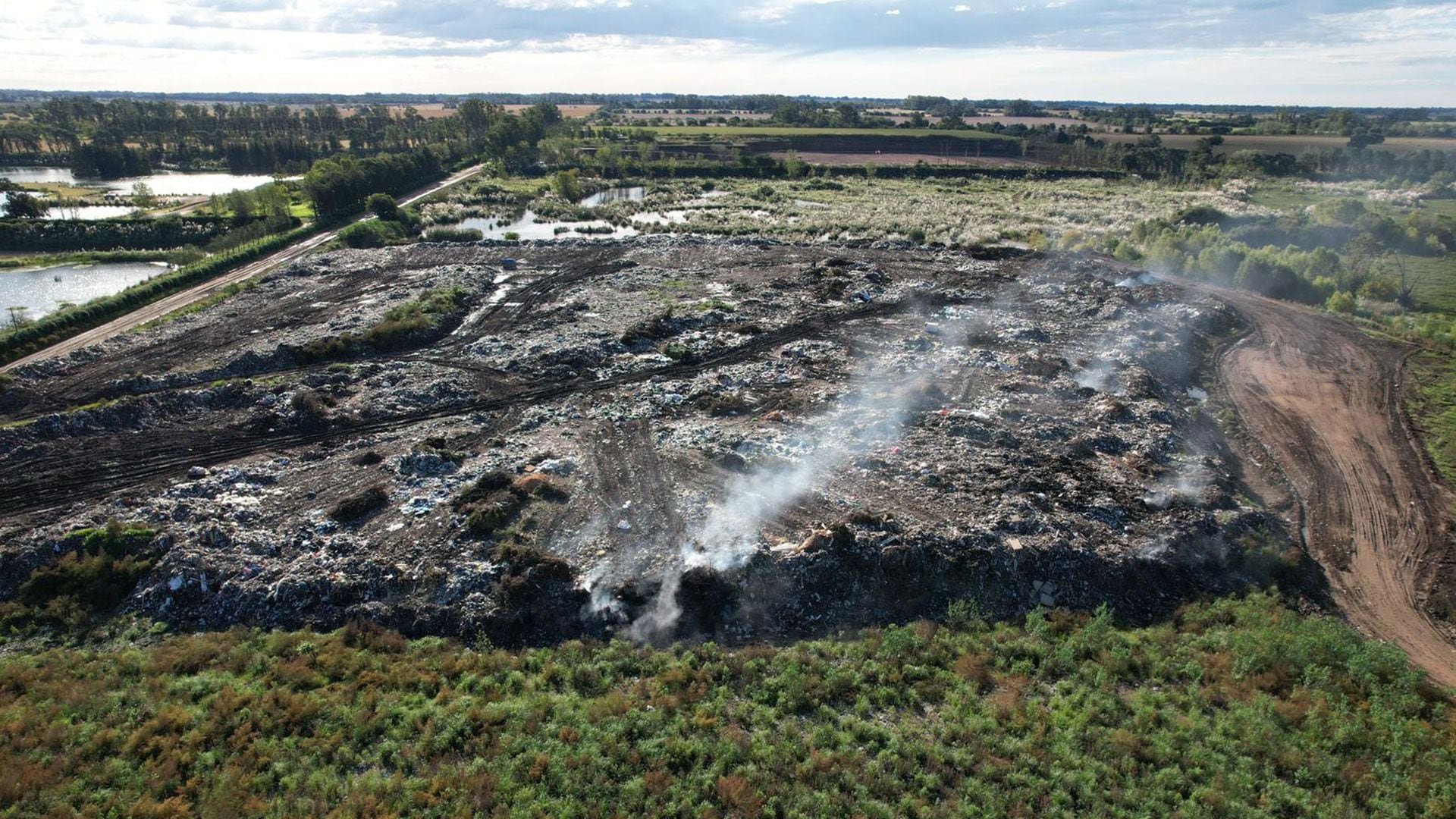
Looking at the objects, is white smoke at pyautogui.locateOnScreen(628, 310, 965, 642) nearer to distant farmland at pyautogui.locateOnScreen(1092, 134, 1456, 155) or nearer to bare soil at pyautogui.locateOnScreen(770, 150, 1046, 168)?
bare soil at pyautogui.locateOnScreen(770, 150, 1046, 168)

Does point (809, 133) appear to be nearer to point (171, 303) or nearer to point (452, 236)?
point (452, 236)

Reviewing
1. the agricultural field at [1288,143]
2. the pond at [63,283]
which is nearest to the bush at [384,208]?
the pond at [63,283]

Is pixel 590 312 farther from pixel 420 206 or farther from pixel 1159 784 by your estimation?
pixel 420 206

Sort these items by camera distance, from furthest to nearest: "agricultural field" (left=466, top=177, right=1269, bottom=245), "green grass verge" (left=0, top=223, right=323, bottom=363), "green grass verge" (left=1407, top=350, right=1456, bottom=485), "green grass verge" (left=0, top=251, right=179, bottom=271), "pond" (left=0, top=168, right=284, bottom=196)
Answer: "pond" (left=0, top=168, right=284, bottom=196) < "agricultural field" (left=466, top=177, right=1269, bottom=245) < "green grass verge" (left=0, top=251, right=179, bottom=271) < "green grass verge" (left=0, top=223, right=323, bottom=363) < "green grass verge" (left=1407, top=350, right=1456, bottom=485)

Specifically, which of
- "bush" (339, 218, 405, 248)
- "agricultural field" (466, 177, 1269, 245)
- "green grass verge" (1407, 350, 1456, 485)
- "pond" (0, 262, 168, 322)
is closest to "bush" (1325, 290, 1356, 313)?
"green grass verge" (1407, 350, 1456, 485)

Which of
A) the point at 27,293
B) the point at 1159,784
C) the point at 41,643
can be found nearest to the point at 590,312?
the point at 41,643

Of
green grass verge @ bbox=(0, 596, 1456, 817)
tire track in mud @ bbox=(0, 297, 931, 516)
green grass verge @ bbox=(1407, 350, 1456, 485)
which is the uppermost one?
green grass verge @ bbox=(1407, 350, 1456, 485)
